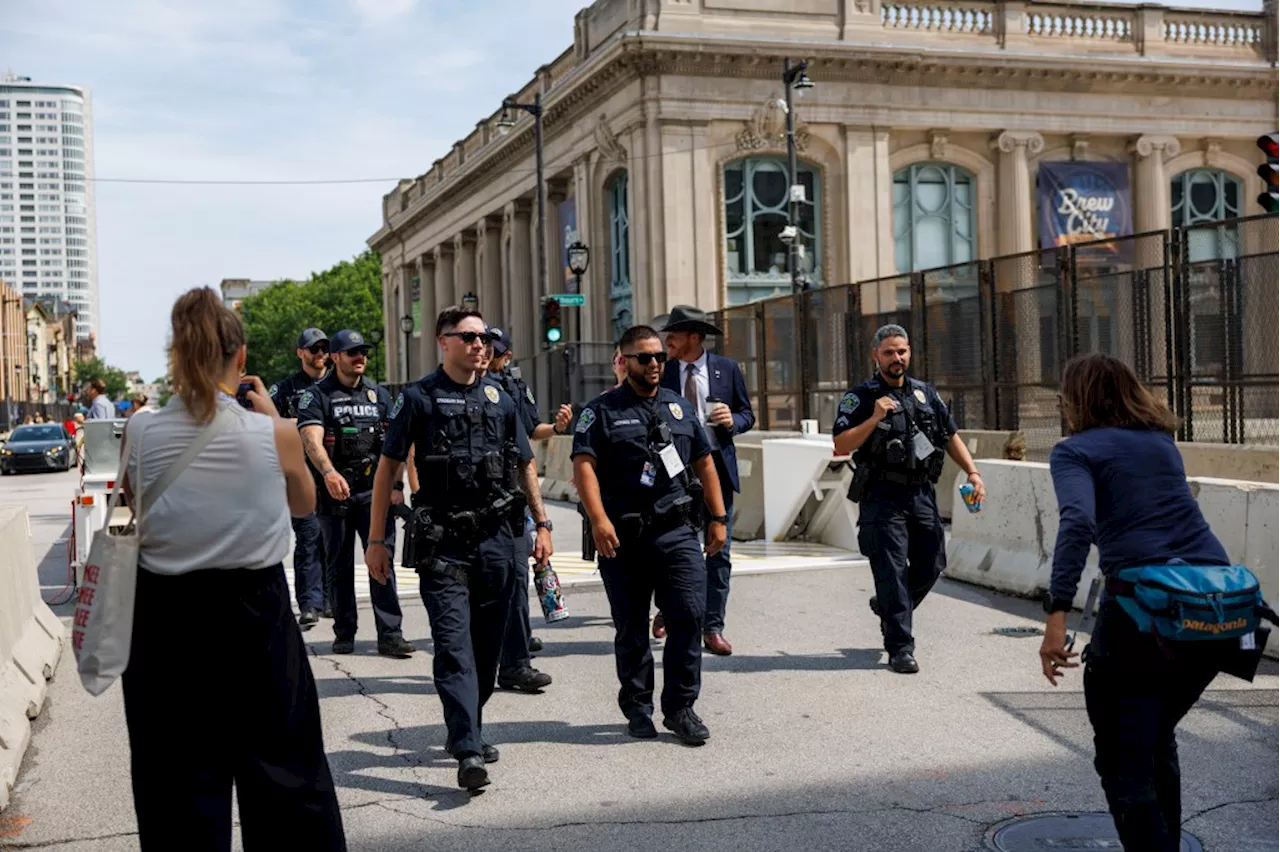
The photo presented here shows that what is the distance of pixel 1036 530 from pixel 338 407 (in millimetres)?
5323

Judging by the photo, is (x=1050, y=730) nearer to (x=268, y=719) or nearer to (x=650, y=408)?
(x=650, y=408)

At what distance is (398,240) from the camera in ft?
239

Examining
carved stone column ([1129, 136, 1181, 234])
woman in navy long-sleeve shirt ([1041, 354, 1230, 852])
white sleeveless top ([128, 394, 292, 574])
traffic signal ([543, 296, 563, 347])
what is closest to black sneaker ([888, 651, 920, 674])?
woman in navy long-sleeve shirt ([1041, 354, 1230, 852])

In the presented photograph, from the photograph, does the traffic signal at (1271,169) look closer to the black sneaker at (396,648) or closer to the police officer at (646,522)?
the police officer at (646,522)

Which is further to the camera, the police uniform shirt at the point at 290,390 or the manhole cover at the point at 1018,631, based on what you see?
the police uniform shirt at the point at 290,390

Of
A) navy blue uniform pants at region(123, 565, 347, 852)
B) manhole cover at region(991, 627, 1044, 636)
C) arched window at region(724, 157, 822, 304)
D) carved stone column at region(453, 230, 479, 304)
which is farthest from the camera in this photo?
carved stone column at region(453, 230, 479, 304)

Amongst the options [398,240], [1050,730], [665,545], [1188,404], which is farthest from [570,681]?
[398,240]

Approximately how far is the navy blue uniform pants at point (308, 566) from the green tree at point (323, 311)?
92.5m

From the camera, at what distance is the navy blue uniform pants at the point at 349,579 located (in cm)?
917

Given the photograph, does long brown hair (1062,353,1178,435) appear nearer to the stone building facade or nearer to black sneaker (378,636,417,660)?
black sneaker (378,636,417,660)

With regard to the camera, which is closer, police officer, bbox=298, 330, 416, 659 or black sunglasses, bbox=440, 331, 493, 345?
black sunglasses, bbox=440, 331, 493, 345

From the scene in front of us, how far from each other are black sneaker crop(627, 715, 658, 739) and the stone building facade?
31056 millimetres

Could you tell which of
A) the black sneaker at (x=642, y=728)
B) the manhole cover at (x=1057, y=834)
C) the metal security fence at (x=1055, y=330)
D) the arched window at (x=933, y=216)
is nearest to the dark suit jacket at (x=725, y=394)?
the black sneaker at (x=642, y=728)

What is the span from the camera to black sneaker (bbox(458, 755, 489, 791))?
5816 millimetres
